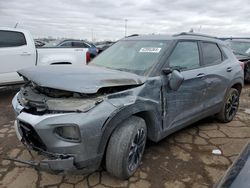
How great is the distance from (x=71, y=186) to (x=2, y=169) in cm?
99

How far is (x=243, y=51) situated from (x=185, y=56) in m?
6.43

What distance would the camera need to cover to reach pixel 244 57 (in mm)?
8641

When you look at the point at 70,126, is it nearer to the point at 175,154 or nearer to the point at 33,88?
the point at 33,88

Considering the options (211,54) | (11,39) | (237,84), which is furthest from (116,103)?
(11,39)

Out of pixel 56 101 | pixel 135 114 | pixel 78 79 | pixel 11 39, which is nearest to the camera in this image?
pixel 56 101

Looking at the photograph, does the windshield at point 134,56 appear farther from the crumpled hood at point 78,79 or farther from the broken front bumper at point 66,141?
the broken front bumper at point 66,141

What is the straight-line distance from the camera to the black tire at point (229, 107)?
15.8 ft

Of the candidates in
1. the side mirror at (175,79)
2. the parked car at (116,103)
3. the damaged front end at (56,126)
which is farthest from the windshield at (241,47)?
the damaged front end at (56,126)

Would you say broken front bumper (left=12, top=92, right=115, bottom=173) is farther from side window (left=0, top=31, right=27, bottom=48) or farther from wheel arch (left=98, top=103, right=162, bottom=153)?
side window (left=0, top=31, right=27, bottom=48)

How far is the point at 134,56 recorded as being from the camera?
145 inches

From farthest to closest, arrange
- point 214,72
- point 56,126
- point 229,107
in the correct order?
1. point 229,107
2. point 214,72
3. point 56,126

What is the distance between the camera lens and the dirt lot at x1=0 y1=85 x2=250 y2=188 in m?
3.03

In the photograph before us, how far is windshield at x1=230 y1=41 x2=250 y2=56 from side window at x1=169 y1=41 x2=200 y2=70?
582cm

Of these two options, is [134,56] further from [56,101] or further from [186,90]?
[56,101]
